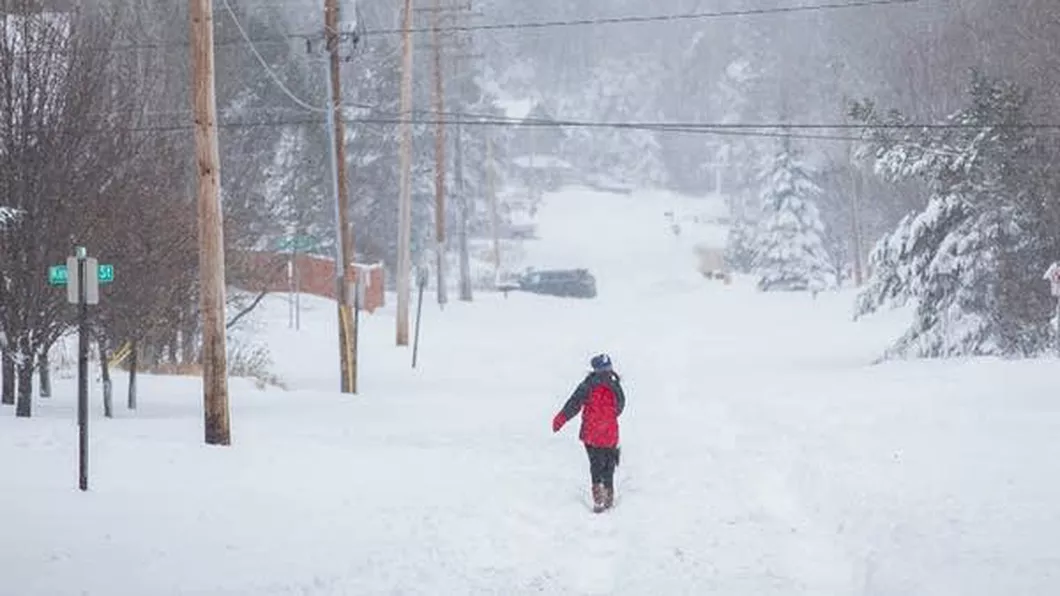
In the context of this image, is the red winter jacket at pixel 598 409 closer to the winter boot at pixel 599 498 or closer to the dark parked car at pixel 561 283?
the winter boot at pixel 599 498

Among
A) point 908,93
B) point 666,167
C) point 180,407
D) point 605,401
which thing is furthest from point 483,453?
point 666,167

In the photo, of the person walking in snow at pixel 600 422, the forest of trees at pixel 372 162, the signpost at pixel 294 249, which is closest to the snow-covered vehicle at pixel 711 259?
the forest of trees at pixel 372 162

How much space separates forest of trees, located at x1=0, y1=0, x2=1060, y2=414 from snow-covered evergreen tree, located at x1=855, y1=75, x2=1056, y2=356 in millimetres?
42

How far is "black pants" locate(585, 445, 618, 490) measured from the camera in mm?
12898

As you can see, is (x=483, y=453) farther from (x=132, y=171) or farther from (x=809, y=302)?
(x=809, y=302)

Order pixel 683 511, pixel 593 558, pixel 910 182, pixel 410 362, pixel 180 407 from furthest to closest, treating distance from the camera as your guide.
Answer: pixel 910 182, pixel 410 362, pixel 180 407, pixel 683 511, pixel 593 558

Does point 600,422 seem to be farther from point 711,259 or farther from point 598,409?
point 711,259

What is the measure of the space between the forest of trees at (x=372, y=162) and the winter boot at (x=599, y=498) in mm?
7271

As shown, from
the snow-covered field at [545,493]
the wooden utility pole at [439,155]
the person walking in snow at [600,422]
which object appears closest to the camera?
the snow-covered field at [545,493]

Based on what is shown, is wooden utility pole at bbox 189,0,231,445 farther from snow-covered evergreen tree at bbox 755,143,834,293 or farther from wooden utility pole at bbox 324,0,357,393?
snow-covered evergreen tree at bbox 755,143,834,293

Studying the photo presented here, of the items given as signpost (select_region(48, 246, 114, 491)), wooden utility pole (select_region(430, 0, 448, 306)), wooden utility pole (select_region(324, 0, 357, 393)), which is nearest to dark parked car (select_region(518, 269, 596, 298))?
wooden utility pole (select_region(430, 0, 448, 306))

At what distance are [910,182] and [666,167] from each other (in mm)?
93248

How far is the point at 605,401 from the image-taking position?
13133 mm

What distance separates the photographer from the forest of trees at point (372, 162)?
1577cm
